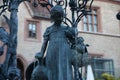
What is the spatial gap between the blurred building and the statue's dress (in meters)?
17.3

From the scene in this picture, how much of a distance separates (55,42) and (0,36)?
4.68m

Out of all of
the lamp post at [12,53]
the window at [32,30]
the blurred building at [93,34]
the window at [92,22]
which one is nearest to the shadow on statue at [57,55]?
the lamp post at [12,53]

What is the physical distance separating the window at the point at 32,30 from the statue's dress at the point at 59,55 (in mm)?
18492

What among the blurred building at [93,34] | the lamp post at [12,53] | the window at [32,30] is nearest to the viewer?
the lamp post at [12,53]

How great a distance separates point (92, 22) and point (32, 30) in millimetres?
5735

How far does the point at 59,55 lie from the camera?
5.08 meters

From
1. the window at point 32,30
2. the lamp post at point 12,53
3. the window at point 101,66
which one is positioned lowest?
the window at point 101,66

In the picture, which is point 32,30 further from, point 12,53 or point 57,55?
point 57,55

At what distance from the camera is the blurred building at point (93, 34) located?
23.4 meters

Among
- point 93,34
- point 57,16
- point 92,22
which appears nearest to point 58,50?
point 57,16

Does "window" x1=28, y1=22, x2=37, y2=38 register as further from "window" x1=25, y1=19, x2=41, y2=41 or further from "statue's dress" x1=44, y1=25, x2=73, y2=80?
"statue's dress" x1=44, y1=25, x2=73, y2=80

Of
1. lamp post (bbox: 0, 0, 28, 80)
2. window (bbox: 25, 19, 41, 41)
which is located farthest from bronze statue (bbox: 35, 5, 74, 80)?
window (bbox: 25, 19, 41, 41)

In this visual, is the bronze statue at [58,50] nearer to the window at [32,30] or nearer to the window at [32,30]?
the window at [32,30]

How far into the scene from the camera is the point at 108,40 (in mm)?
27172
